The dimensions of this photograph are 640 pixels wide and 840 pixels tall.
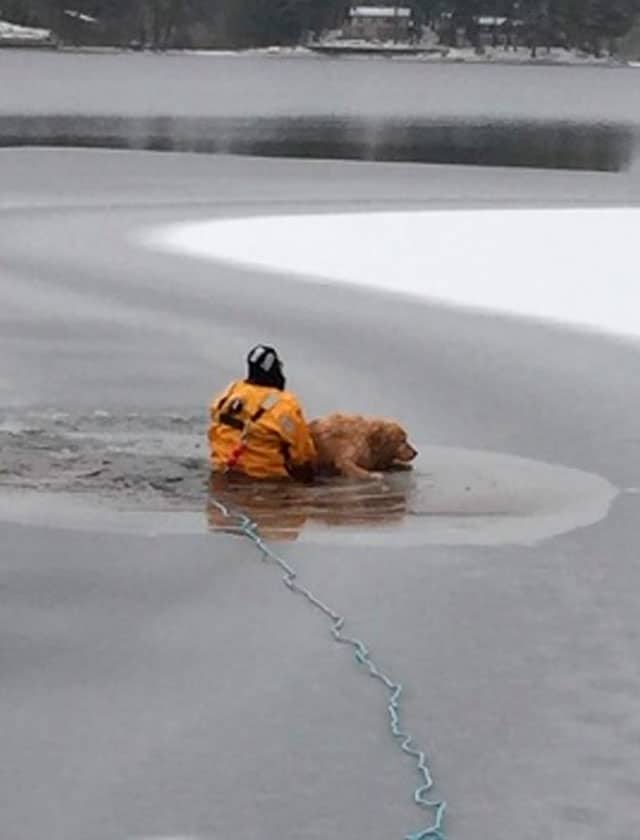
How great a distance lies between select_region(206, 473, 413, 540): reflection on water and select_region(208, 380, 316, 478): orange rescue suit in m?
0.08

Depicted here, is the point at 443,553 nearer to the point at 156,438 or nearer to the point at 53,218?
the point at 156,438

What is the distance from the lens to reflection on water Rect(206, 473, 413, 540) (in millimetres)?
7988

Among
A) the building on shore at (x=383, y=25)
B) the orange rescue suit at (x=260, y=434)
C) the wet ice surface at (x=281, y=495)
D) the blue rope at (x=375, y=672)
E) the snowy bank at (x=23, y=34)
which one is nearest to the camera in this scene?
the blue rope at (x=375, y=672)

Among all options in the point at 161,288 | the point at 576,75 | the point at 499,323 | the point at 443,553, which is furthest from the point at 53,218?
the point at 576,75

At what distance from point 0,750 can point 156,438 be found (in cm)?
404

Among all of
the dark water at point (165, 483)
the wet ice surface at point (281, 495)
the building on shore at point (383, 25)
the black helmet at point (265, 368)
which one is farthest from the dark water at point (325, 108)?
the black helmet at point (265, 368)

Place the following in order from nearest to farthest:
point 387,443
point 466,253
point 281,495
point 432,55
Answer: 1. point 281,495
2. point 387,443
3. point 466,253
4. point 432,55

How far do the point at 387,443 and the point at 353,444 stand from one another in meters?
0.16

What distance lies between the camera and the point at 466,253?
59.7 feet

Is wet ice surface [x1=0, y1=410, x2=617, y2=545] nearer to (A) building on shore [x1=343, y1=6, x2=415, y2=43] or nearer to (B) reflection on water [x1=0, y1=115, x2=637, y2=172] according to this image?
(B) reflection on water [x1=0, y1=115, x2=637, y2=172]

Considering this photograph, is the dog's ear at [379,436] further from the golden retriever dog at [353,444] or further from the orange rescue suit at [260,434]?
the orange rescue suit at [260,434]

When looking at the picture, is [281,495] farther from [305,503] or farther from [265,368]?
[265,368]

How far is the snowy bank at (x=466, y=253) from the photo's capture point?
48.5ft

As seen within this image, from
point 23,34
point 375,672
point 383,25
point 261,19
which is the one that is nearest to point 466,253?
point 375,672
